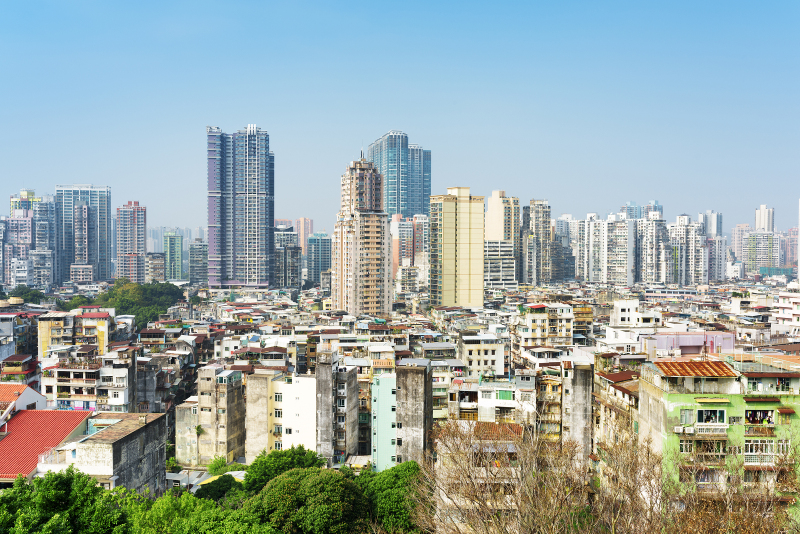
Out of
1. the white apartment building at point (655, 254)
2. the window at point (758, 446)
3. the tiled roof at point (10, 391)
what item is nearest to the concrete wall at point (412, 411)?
the window at point (758, 446)

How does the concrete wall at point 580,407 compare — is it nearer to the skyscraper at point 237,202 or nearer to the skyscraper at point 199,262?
the skyscraper at point 237,202

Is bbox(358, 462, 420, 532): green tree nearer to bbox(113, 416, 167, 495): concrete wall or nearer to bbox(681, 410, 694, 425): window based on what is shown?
bbox(113, 416, 167, 495): concrete wall

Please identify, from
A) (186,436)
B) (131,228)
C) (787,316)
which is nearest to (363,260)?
(787,316)

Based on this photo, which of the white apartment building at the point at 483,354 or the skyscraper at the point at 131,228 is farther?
the skyscraper at the point at 131,228

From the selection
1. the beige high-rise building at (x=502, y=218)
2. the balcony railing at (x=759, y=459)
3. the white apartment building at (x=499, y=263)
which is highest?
the beige high-rise building at (x=502, y=218)

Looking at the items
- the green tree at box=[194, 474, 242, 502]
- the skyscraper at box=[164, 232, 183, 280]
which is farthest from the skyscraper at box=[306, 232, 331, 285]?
the green tree at box=[194, 474, 242, 502]

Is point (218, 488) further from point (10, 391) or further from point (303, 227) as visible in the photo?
point (303, 227)
